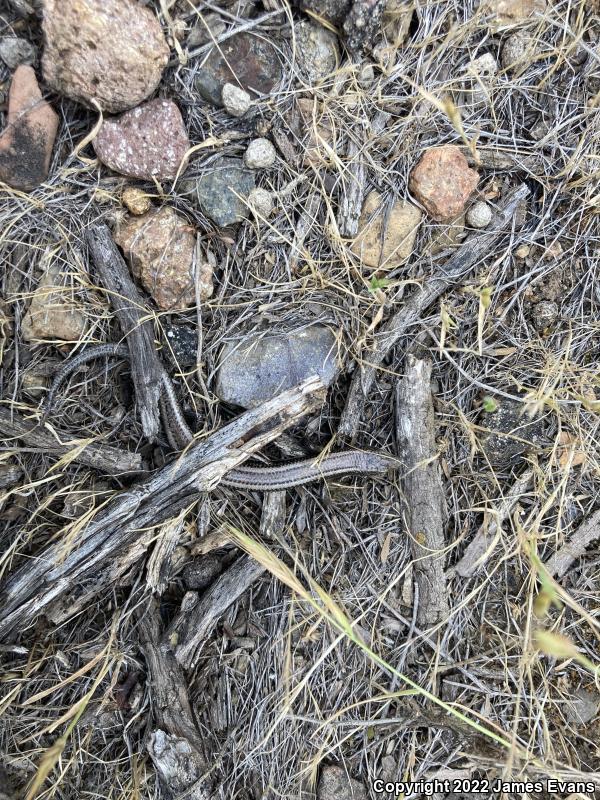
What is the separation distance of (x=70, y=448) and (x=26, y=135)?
4.54 feet

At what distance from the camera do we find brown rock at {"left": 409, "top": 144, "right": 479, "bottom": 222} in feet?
8.31

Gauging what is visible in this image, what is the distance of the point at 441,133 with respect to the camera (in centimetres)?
256

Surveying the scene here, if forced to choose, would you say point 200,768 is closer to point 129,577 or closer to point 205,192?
point 129,577

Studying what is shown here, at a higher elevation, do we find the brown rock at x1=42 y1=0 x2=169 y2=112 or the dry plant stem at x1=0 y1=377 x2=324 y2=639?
the brown rock at x1=42 y1=0 x2=169 y2=112

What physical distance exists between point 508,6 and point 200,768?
381 centimetres

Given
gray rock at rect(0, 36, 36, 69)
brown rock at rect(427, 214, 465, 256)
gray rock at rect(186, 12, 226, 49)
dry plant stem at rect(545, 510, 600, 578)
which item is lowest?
dry plant stem at rect(545, 510, 600, 578)

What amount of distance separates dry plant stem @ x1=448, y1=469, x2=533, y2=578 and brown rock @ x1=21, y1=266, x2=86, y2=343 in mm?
2142

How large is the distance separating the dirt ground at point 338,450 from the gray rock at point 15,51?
183 mm

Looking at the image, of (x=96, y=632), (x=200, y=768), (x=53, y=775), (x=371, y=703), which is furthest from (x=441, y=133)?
(x=53, y=775)

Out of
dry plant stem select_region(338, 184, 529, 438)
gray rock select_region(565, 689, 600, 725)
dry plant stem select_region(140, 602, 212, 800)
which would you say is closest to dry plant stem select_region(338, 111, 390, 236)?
dry plant stem select_region(338, 184, 529, 438)

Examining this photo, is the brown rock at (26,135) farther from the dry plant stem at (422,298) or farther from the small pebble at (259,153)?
the dry plant stem at (422,298)

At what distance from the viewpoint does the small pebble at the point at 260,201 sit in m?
2.51

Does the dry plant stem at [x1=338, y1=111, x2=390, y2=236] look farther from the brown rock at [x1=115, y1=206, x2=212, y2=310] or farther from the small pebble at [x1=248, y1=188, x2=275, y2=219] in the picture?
the brown rock at [x1=115, y1=206, x2=212, y2=310]

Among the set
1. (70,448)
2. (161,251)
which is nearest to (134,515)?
(70,448)
